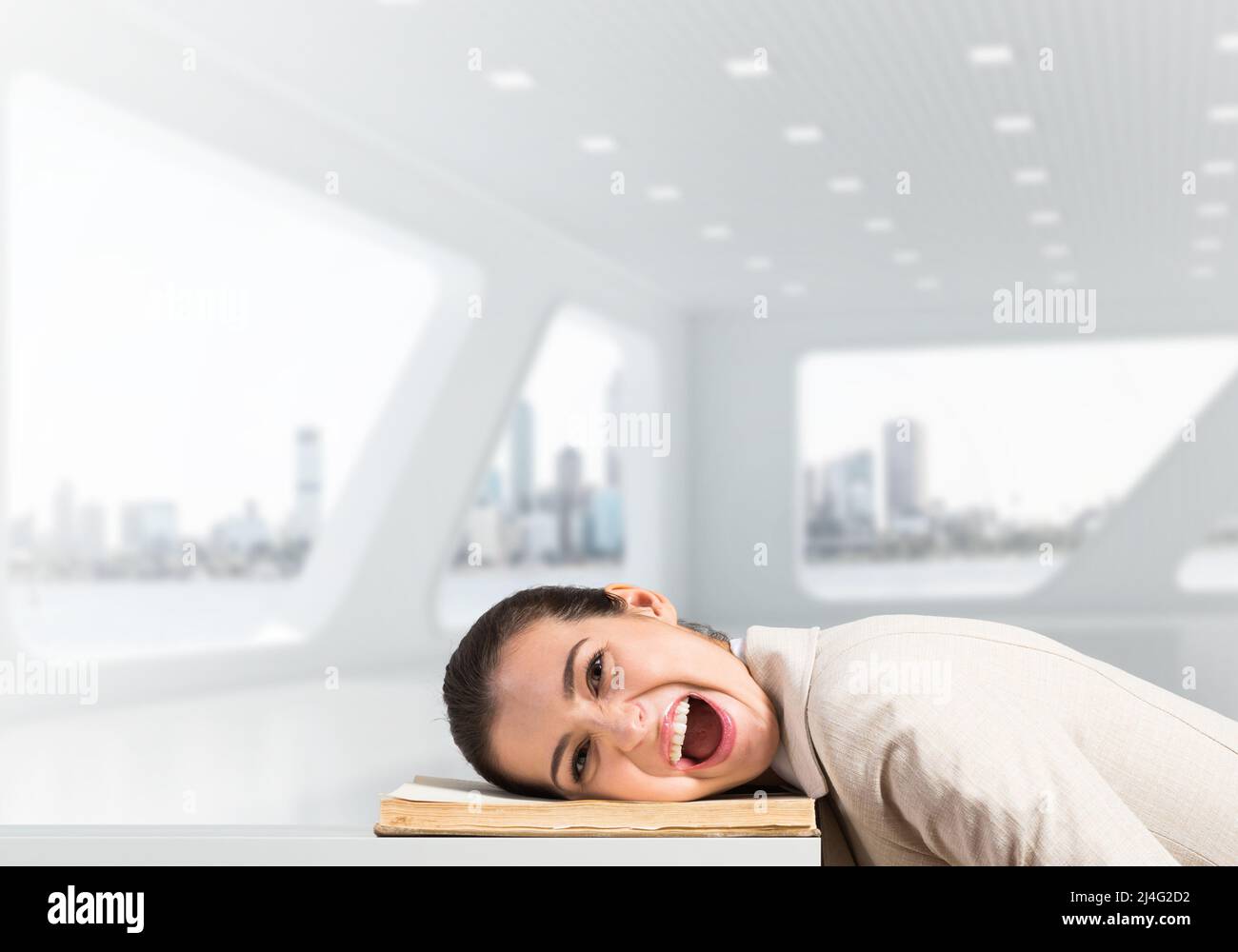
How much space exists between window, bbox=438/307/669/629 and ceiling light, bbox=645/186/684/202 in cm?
236

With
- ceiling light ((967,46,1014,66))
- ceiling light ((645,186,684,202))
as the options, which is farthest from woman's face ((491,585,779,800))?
ceiling light ((645,186,684,202))

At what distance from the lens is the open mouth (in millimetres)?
1691

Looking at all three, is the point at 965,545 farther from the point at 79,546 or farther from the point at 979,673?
the point at 79,546

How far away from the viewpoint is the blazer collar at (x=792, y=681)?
168cm

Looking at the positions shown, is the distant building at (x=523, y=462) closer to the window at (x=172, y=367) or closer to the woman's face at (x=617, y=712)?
the window at (x=172, y=367)

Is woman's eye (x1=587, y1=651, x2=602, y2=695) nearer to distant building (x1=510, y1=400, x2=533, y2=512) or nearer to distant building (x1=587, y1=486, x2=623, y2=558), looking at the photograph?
distant building (x1=510, y1=400, x2=533, y2=512)

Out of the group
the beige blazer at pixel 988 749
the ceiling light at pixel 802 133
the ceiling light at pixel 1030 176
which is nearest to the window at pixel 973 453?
the ceiling light at pixel 1030 176

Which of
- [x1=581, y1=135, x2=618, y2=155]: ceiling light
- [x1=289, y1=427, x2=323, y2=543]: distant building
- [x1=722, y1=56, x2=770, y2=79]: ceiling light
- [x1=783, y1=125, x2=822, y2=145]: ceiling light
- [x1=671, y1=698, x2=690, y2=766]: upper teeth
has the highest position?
[x1=722, y1=56, x2=770, y2=79]: ceiling light

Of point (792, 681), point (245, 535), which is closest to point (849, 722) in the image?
point (792, 681)

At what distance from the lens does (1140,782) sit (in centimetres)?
176

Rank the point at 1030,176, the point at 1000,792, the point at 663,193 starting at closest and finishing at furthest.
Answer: the point at 1000,792, the point at 1030,176, the point at 663,193

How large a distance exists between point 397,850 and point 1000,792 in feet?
2.34

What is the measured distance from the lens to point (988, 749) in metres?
1.47

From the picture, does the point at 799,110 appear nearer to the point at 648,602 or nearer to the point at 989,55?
the point at 989,55
